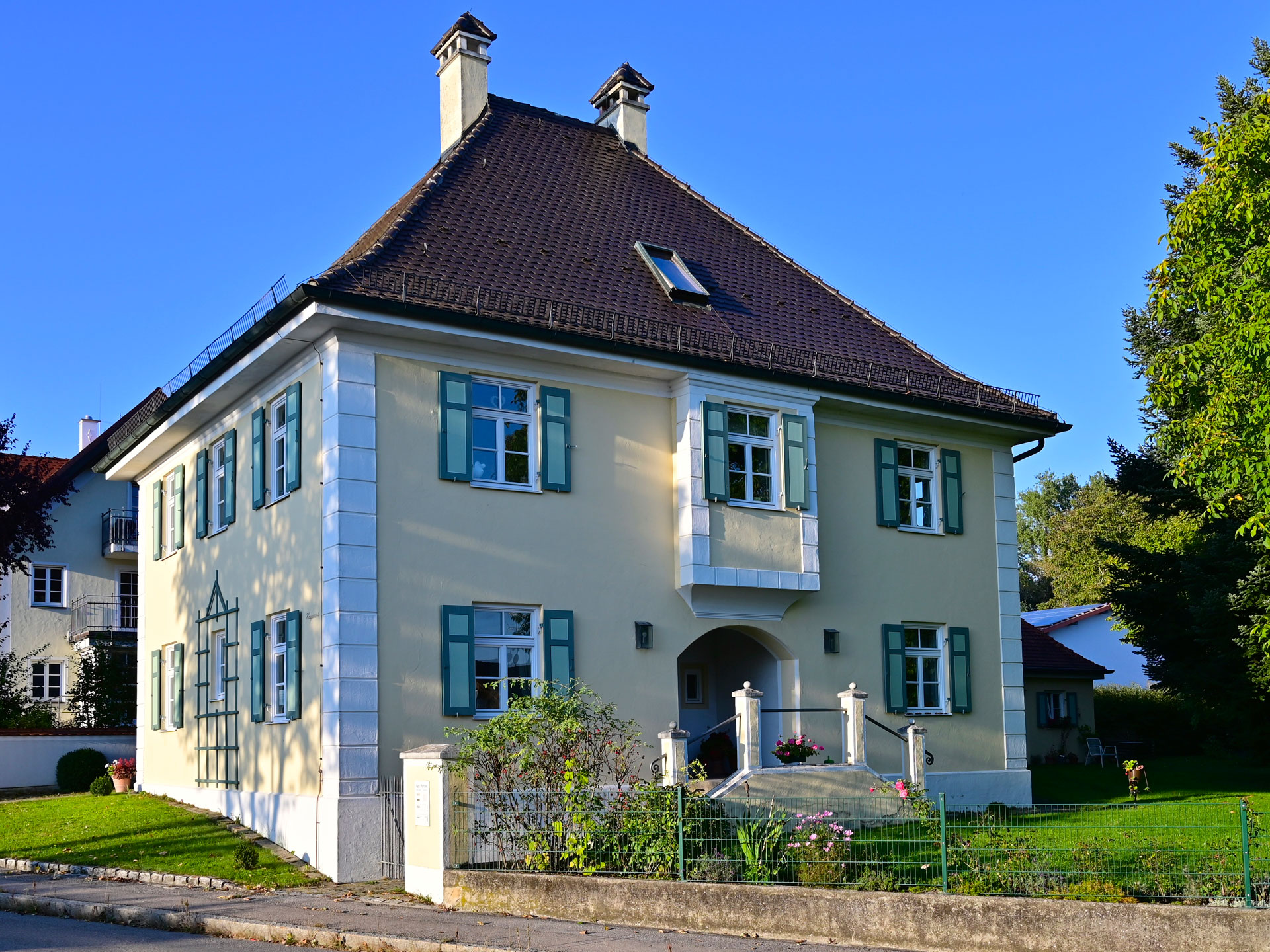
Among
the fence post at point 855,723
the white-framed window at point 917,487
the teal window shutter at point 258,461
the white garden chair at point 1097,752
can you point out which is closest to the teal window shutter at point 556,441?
the teal window shutter at point 258,461

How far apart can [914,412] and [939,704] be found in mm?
4623

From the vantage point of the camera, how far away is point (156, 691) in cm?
2247

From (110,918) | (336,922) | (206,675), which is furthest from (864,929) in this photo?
(206,675)

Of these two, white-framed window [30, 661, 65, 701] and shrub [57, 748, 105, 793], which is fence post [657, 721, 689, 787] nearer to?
shrub [57, 748, 105, 793]

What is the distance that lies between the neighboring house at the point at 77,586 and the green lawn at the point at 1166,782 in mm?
23686

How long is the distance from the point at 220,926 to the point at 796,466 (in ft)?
33.7

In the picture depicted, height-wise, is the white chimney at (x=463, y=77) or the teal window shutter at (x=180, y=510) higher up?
the white chimney at (x=463, y=77)

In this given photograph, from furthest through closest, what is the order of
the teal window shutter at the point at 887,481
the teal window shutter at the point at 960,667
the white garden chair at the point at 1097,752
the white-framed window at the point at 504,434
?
the white garden chair at the point at 1097,752 → the teal window shutter at the point at 960,667 → the teal window shutter at the point at 887,481 → the white-framed window at the point at 504,434

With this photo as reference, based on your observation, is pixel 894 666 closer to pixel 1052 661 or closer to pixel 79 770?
pixel 1052 661

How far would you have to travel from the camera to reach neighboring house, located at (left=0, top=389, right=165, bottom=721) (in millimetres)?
35531

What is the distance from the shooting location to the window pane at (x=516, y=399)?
1716 cm

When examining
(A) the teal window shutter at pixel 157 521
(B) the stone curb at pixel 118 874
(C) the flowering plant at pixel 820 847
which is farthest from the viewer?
(A) the teal window shutter at pixel 157 521

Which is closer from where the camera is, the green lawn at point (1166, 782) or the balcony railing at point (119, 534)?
the green lawn at point (1166, 782)

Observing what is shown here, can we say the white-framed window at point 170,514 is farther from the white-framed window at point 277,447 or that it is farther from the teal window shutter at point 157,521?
the white-framed window at point 277,447
